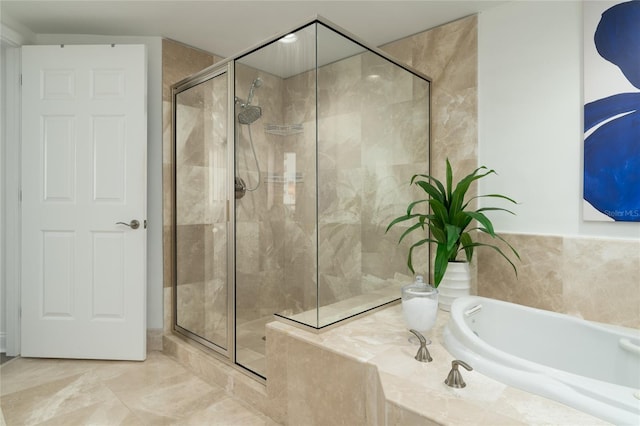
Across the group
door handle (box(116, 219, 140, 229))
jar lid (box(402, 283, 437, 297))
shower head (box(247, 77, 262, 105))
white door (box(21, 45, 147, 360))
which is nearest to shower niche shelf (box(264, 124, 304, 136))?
shower head (box(247, 77, 262, 105))

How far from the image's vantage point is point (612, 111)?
183 centimetres

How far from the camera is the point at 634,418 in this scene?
958mm

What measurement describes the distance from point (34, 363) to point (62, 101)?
1801mm

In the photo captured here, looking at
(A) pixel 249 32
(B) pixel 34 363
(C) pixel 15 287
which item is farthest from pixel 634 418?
(C) pixel 15 287

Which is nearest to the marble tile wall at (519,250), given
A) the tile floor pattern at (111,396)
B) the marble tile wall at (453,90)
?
the marble tile wall at (453,90)

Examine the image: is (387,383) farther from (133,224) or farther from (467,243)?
(133,224)

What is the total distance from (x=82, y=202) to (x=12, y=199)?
573 mm

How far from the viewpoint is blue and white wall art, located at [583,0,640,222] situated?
5.82 feet

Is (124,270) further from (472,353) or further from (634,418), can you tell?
(634,418)

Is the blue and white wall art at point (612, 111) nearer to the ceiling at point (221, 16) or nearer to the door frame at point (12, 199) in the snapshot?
the ceiling at point (221, 16)

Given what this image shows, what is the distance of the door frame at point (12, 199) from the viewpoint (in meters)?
2.52

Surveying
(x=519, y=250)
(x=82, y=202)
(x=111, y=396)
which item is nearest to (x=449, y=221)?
(x=519, y=250)

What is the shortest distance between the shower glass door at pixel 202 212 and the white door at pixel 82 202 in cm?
30

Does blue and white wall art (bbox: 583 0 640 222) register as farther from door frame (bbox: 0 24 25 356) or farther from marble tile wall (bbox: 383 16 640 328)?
door frame (bbox: 0 24 25 356)
